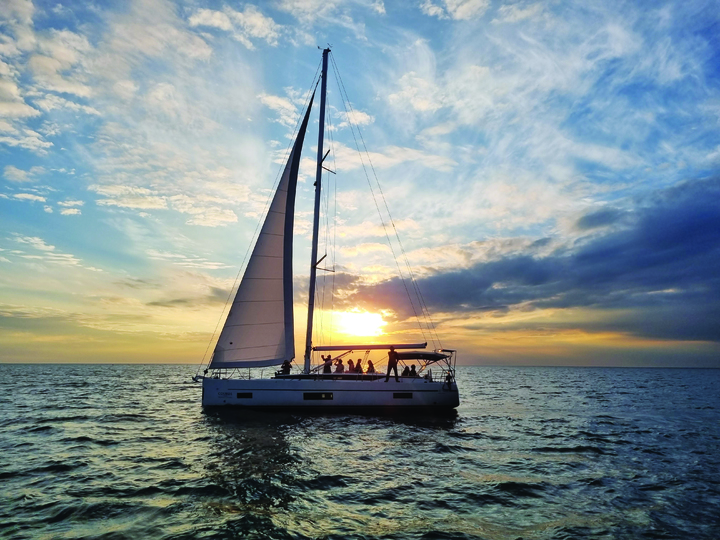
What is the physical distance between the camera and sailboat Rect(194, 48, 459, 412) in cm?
2070

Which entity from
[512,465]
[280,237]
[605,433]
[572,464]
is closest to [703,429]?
[605,433]

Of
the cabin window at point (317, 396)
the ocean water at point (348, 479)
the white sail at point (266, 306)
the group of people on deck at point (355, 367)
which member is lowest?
the ocean water at point (348, 479)

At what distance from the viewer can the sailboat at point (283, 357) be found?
2070cm

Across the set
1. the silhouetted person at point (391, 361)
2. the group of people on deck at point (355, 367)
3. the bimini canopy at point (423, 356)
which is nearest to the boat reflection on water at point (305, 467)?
the silhouetted person at point (391, 361)

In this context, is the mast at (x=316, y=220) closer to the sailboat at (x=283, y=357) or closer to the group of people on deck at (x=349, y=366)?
the sailboat at (x=283, y=357)

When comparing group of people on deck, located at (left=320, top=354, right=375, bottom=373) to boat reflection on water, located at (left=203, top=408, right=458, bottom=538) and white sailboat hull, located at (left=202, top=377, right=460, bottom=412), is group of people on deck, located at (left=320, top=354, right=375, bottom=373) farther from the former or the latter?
boat reflection on water, located at (left=203, top=408, right=458, bottom=538)

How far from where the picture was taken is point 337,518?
851cm

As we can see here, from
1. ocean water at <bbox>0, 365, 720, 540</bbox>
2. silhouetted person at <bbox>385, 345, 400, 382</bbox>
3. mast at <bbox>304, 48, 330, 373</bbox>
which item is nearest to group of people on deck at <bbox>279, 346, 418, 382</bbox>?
silhouetted person at <bbox>385, 345, 400, 382</bbox>

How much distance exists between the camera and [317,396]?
20.7 m

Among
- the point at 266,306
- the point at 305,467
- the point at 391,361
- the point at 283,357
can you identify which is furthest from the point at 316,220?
the point at 305,467

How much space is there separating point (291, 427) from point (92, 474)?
822cm

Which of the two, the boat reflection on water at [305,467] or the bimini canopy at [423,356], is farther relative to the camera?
the bimini canopy at [423,356]

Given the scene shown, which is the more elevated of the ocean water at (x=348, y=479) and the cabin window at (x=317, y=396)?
the cabin window at (x=317, y=396)

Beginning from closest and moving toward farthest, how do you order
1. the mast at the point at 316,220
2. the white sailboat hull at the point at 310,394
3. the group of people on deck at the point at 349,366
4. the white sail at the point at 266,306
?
the white sailboat hull at the point at 310,394, the white sail at the point at 266,306, the mast at the point at 316,220, the group of people on deck at the point at 349,366
